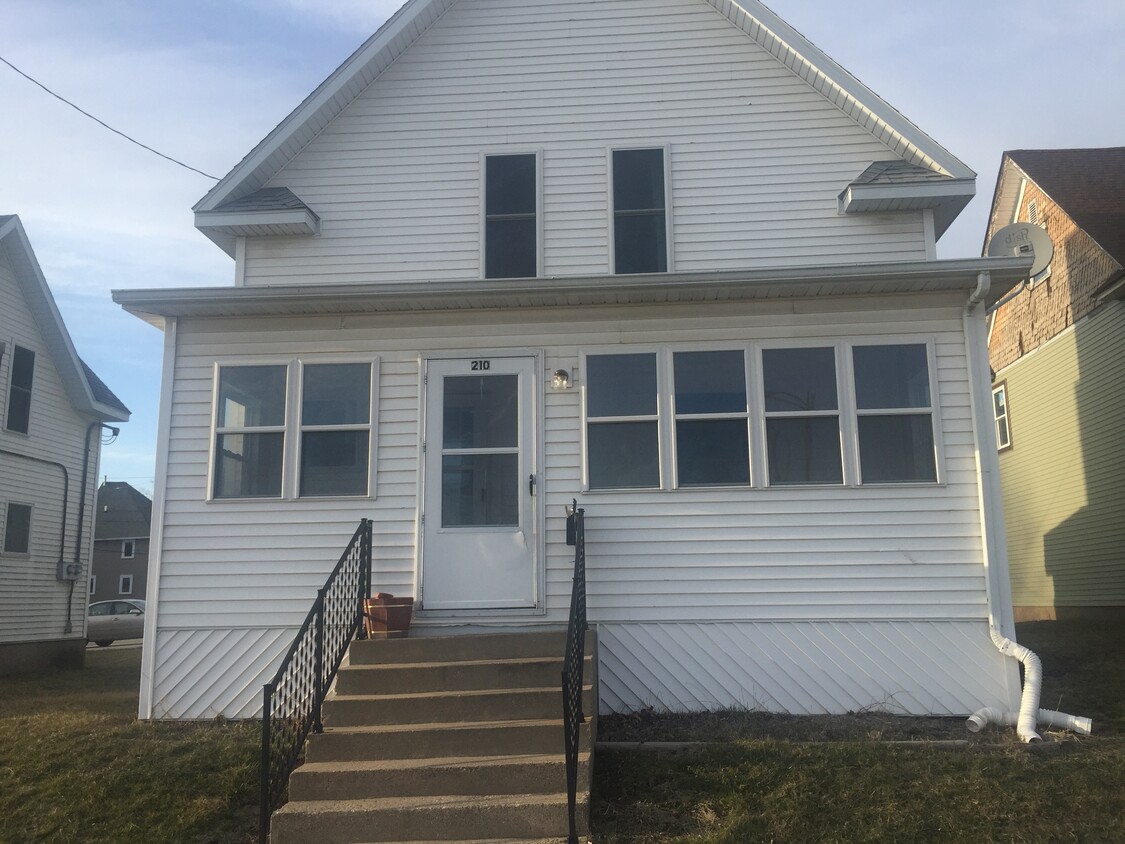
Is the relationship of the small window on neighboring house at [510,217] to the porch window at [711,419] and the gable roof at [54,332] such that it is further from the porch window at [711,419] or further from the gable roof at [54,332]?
the gable roof at [54,332]

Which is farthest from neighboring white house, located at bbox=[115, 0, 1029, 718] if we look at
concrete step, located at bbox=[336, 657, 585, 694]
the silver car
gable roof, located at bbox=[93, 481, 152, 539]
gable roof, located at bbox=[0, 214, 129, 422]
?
gable roof, located at bbox=[93, 481, 152, 539]

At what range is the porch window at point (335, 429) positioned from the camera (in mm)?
8367

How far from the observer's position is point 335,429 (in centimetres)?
844

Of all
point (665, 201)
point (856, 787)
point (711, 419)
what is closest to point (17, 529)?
point (665, 201)

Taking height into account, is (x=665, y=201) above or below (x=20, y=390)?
above

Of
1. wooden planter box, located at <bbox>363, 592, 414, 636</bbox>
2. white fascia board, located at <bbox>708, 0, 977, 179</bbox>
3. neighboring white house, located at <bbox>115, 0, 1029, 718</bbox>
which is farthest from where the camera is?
white fascia board, located at <bbox>708, 0, 977, 179</bbox>

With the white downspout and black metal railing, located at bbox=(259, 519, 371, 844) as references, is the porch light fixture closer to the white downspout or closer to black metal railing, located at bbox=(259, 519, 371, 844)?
black metal railing, located at bbox=(259, 519, 371, 844)

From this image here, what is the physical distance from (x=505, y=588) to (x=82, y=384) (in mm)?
11435

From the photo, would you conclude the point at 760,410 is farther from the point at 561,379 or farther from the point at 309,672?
the point at 309,672

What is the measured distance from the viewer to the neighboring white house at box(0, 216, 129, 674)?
48.6 feet

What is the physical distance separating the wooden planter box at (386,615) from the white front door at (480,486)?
42cm

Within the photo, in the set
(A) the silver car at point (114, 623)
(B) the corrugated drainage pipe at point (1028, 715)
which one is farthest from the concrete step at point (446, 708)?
(A) the silver car at point (114, 623)

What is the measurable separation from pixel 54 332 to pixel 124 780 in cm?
1157

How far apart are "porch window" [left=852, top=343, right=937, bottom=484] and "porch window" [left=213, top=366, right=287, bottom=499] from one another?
16.5 ft
